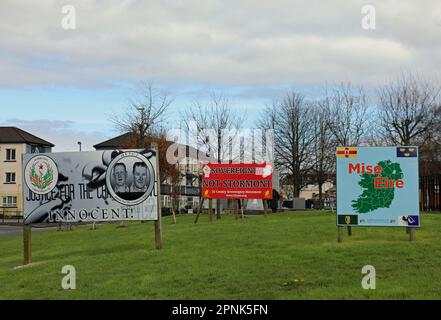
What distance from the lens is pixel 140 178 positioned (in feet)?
47.7

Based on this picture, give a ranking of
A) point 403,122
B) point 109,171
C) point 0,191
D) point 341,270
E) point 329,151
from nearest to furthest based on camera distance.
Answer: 1. point 341,270
2. point 109,171
3. point 403,122
4. point 329,151
5. point 0,191

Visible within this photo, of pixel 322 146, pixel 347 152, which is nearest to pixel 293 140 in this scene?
pixel 322 146

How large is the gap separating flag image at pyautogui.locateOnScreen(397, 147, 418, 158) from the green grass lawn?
1901 mm

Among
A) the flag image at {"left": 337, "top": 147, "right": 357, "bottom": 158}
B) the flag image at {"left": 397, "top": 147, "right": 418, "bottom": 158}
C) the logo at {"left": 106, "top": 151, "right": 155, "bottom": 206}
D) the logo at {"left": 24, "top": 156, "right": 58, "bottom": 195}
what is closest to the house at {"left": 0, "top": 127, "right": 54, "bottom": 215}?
the logo at {"left": 24, "top": 156, "right": 58, "bottom": 195}

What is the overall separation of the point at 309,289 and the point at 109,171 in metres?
7.35

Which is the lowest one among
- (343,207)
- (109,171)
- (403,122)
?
(343,207)

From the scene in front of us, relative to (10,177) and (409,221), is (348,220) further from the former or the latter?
(10,177)

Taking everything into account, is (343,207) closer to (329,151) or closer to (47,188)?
(47,188)

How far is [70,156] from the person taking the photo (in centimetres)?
1520

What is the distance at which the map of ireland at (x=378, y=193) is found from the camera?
1366cm

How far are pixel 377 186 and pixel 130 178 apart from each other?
5848mm

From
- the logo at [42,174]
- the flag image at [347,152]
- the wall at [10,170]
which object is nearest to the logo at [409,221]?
the flag image at [347,152]

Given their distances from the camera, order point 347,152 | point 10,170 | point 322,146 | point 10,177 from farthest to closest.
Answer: point 10,170 → point 10,177 → point 322,146 → point 347,152
